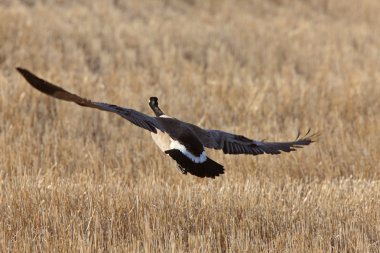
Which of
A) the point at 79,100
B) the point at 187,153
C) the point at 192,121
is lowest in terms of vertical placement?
the point at 187,153

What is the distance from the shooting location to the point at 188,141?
16.4ft

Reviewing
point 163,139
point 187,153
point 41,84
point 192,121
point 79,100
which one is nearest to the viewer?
point 41,84

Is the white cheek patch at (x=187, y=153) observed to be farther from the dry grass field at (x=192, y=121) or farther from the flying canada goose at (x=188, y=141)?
the dry grass field at (x=192, y=121)

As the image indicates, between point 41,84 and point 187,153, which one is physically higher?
point 41,84

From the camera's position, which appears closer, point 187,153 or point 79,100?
point 79,100

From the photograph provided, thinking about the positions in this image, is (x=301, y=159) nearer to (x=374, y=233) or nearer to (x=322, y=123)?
(x=322, y=123)

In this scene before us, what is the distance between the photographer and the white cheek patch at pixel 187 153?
4.82 metres

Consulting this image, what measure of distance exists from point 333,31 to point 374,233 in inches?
408

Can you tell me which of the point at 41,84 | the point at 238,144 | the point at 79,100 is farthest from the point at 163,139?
the point at 41,84

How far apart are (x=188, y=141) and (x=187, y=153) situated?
0.42 ft

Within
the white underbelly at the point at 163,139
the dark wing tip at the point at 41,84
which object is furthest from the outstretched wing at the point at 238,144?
the dark wing tip at the point at 41,84

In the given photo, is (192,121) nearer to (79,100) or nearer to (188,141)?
(188,141)

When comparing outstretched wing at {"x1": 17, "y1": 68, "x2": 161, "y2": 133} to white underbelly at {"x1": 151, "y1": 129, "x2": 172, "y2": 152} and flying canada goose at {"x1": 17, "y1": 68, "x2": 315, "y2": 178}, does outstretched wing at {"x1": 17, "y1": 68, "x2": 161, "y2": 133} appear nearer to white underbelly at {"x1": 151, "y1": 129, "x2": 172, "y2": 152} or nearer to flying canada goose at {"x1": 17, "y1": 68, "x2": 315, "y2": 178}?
flying canada goose at {"x1": 17, "y1": 68, "x2": 315, "y2": 178}

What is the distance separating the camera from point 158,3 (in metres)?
15.9
